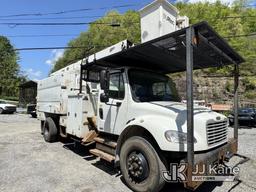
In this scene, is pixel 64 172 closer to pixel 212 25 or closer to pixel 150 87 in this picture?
pixel 150 87

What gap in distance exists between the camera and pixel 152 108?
4.89 metres

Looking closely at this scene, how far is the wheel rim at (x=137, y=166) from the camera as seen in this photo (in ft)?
14.8

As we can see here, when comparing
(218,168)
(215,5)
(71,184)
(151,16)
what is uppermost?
(215,5)

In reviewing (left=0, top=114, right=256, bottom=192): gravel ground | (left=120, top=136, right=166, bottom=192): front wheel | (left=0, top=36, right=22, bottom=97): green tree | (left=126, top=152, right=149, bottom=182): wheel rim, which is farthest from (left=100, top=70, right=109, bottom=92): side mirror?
(left=0, top=36, right=22, bottom=97): green tree

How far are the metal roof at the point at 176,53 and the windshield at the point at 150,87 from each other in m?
0.39

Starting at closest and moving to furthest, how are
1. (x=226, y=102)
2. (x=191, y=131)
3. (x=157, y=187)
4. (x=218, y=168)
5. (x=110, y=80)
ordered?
(x=191, y=131) < (x=157, y=187) < (x=218, y=168) < (x=110, y=80) < (x=226, y=102)

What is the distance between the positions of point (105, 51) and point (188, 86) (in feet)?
9.36

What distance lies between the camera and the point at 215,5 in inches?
1491

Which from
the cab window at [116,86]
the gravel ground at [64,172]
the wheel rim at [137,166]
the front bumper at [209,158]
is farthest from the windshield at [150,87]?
the gravel ground at [64,172]

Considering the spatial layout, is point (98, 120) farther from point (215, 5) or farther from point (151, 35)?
point (215, 5)

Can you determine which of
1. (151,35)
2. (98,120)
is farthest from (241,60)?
(98,120)

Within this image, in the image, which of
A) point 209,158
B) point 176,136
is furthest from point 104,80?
point 209,158

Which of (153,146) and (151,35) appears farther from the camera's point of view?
(151,35)

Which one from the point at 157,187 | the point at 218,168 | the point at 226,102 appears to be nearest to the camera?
the point at 157,187
